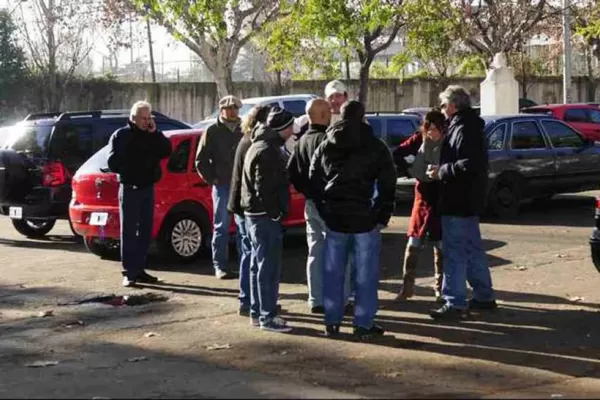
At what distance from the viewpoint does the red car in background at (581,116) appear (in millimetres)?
27734

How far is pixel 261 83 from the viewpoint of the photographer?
38.7 metres

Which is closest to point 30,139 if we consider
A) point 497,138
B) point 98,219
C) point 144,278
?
point 98,219

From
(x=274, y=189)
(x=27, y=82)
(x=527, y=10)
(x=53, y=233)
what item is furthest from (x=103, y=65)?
(x=274, y=189)

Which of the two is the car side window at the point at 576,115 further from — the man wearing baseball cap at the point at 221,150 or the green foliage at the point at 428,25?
the man wearing baseball cap at the point at 221,150

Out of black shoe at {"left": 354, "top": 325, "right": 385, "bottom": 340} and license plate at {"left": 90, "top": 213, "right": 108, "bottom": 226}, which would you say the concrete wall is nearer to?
license plate at {"left": 90, "top": 213, "right": 108, "bottom": 226}

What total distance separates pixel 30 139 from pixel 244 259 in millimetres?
6598

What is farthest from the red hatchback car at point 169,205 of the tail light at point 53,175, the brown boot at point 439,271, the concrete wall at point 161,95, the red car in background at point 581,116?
the concrete wall at point 161,95

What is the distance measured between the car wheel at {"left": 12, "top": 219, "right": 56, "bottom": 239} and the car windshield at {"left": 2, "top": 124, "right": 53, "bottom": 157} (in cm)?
123

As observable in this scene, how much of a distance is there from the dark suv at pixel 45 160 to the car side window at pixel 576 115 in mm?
16024

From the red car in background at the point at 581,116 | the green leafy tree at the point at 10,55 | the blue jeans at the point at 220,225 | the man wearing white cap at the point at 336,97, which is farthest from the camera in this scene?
the green leafy tree at the point at 10,55

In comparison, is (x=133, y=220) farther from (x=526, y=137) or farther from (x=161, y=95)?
(x=161, y=95)

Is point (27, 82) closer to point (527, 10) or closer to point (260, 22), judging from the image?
point (260, 22)

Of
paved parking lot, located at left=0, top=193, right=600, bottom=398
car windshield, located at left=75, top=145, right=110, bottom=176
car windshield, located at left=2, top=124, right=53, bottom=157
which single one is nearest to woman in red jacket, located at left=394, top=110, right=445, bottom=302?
paved parking lot, located at left=0, top=193, right=600, bottom=398

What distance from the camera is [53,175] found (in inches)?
574
